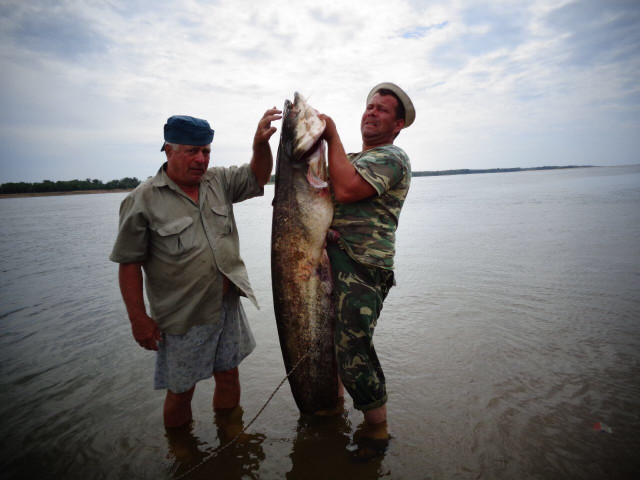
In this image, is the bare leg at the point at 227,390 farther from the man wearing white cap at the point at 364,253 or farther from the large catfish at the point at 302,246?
the man wearing white cap at the point at 364,253

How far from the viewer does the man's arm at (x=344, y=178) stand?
2.36 m

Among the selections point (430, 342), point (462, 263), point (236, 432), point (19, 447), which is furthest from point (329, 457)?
point (462, 263)

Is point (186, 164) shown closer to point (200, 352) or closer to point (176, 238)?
point (176, 238)

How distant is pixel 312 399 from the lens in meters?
2.90

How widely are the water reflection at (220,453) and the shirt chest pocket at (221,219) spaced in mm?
1639

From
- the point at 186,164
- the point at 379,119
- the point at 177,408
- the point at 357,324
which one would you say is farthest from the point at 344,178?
the point at 177,408

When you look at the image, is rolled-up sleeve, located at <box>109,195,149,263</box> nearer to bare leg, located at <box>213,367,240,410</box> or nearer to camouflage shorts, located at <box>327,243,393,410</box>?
bare leg, located at <box>213,367,240,410</box>

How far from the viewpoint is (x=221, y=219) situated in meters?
2.88

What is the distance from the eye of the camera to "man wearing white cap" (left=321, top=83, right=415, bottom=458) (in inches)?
97.0

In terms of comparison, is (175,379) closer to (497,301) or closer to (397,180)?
(397,180)

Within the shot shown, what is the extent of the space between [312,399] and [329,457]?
45 centimetres

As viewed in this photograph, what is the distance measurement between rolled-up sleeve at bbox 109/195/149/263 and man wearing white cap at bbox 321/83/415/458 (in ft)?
4.65

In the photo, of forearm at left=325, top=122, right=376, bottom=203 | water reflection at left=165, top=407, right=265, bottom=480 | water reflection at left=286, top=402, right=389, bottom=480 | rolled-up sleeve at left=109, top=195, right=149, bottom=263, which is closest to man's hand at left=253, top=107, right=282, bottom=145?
forearm at left=325, top=122, right=376, bottom=203

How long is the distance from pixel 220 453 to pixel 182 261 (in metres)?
1.67
